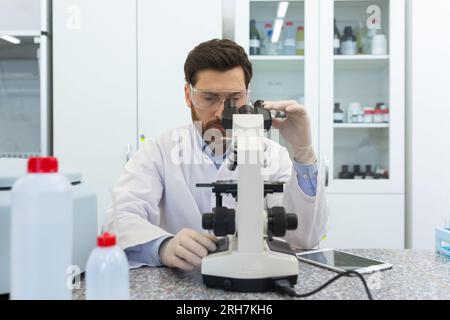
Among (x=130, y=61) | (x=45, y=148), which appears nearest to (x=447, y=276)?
(x=130, y=61)

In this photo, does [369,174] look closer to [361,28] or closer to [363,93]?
[363,93]

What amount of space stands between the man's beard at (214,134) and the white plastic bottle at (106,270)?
0.57 meters

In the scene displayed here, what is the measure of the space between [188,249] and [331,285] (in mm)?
284

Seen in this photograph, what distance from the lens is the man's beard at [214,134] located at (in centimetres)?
107

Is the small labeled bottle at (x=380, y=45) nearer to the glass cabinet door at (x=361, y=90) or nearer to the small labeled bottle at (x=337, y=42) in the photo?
the glass cabinet door at (x=361, y=90)

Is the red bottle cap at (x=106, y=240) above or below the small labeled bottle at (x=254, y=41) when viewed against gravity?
below

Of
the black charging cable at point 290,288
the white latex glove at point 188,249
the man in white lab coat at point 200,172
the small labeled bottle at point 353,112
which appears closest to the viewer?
the black charging cable at point 290,288

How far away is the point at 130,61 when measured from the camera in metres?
2.08

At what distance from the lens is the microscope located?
2.24ft

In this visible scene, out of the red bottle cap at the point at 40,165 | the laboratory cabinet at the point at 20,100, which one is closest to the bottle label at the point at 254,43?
the laboratory cabinet at the point at 20,100

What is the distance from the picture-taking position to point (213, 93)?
3.28 feet

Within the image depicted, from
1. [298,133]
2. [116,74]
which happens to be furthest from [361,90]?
[298,133]

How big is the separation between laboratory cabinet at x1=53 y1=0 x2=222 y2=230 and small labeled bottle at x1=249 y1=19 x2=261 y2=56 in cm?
25
